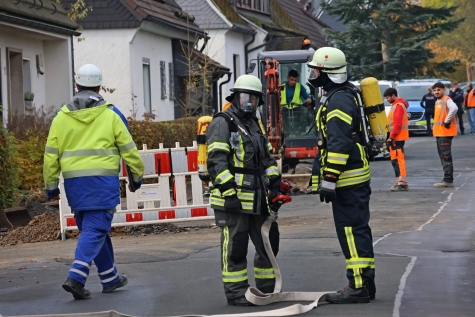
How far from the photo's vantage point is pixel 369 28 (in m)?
51.2

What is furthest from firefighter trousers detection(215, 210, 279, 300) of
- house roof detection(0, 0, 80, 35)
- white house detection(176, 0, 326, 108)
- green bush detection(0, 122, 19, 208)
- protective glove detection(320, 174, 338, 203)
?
white house detection(176, 0, 326, 108)

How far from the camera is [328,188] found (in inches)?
285

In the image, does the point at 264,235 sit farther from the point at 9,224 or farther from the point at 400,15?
the point at 400,15

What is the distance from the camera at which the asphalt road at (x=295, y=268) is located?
750cm

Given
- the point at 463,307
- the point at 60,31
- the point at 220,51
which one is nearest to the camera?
the point at 463,307

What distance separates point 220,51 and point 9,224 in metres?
25.8

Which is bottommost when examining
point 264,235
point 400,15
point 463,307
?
point 463,307

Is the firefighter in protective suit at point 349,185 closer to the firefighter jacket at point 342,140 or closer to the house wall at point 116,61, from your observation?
the firefighter jacket at point 342,140

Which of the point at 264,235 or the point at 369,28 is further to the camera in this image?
the point at 369,28

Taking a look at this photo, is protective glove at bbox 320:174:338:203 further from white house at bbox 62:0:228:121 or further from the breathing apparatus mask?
white house at bbox 62:0:228:121

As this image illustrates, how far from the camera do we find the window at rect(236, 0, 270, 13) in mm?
43500

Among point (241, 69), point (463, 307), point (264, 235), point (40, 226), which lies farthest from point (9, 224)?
point (241, 69)

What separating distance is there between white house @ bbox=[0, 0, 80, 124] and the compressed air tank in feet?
38.3

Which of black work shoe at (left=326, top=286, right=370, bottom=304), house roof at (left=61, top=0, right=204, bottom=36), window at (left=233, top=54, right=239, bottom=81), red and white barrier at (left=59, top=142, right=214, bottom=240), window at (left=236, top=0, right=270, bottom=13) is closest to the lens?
black work shoe at (left=326, top=286, right=370, bottom=304)
